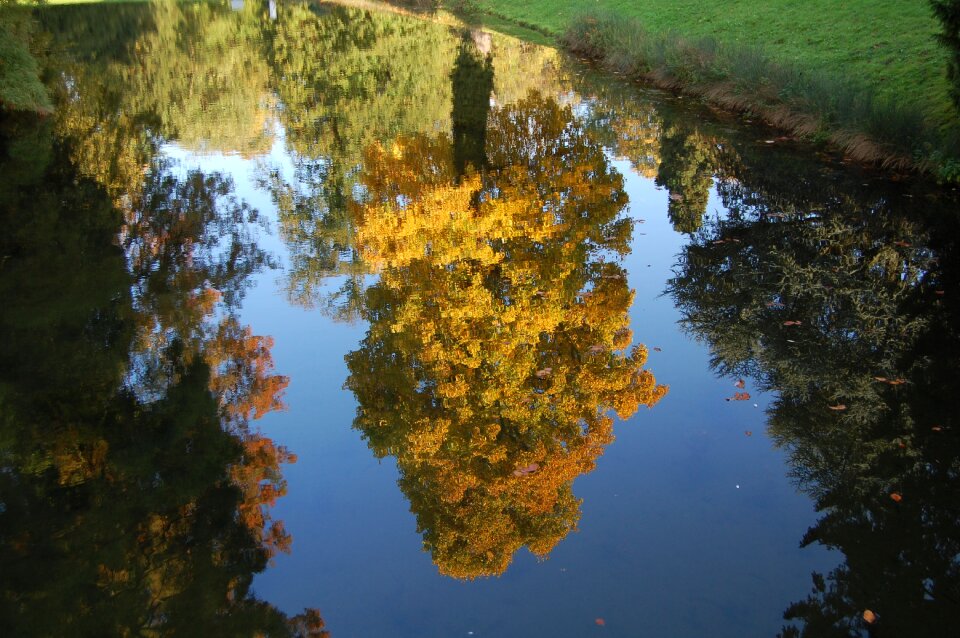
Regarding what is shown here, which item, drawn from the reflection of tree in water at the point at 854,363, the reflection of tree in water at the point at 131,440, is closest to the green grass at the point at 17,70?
the reflection of tree in water at the point at 131,440

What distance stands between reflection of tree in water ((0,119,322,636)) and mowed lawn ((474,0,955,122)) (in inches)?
447

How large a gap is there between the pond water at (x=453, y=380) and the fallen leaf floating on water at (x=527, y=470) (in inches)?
0.8

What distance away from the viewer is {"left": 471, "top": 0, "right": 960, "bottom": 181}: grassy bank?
1365 centimetres

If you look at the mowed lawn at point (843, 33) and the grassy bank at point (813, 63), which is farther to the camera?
the mowed lawn at point (843, 33)

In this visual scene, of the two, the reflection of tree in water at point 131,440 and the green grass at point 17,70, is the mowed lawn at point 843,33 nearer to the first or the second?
the reflection of tree in water at point 131,440

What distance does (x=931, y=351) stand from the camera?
8055mm

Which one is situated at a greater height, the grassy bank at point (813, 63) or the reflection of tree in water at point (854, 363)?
the grassy bank at point (813, 63)

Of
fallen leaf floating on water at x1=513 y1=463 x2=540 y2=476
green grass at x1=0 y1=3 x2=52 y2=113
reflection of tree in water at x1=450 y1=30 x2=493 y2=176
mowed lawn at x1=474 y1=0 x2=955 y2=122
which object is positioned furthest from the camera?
green grass at x1=0 y1=3 x2=52 y2=113

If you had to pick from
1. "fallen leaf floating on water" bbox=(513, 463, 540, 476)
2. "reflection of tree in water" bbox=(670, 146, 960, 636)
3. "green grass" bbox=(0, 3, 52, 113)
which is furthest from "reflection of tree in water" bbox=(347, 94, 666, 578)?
"green grass" bbox=(0, 3, 52, 113)

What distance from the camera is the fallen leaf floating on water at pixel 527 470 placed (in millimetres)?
6715

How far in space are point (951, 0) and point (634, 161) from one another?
576 centimetres

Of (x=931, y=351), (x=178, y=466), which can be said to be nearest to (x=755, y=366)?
(x=931, y=351)

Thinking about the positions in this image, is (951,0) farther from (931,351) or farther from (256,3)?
(256,3)

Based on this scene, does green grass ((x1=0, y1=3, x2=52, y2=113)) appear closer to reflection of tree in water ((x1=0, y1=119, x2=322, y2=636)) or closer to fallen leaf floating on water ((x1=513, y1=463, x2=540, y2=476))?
reflection of tree in water ((x1=0, y1=119, x2=322, y2=636))
